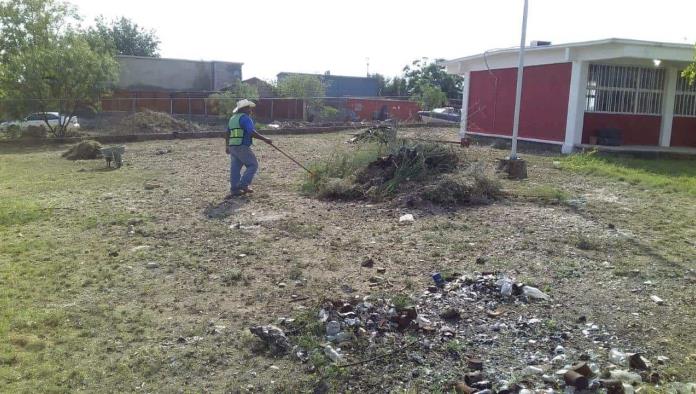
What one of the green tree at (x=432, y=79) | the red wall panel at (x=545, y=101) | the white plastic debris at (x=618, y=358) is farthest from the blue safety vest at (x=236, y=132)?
the green tree at (x=432, y=79)

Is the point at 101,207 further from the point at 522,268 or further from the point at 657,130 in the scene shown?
the point at 657,130

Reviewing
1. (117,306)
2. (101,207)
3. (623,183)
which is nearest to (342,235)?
(117,306)

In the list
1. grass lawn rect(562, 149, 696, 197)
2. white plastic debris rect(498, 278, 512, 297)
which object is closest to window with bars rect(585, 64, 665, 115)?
grass lawn rect(562, 149, 696, 197)

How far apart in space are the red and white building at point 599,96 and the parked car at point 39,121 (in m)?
17.4

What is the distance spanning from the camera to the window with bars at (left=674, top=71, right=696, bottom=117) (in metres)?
19.2

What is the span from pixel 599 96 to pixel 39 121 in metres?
22.3

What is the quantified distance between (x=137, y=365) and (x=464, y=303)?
2626 millimetres

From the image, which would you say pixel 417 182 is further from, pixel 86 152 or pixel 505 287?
pixel 86 152

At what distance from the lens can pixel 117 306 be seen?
5.14 m

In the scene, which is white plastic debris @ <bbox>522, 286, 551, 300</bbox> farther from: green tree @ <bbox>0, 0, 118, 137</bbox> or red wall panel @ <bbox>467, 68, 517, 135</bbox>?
green tree @ <bbox>0, 0, 118, 137</bbox>

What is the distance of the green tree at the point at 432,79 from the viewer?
57.8m

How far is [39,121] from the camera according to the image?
25.2 meters

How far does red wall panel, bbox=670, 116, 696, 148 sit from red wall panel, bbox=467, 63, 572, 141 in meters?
4.46

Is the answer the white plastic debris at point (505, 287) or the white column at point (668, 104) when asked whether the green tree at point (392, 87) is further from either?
the white plastic debris at point (505, 287)
